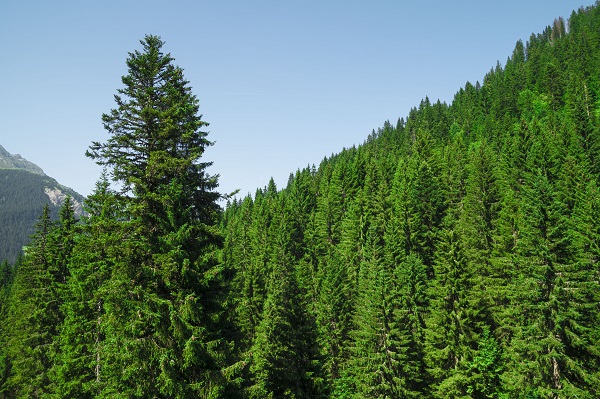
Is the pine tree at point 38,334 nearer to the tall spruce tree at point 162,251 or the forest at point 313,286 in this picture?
the forest at point 313,286

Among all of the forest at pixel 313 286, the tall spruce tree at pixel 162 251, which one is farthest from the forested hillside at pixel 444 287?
the tall spruce tree at pixel 162 251

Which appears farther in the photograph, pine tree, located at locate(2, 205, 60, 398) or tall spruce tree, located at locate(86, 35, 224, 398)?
pine tree, located at locate(2, 205, 60, 398)

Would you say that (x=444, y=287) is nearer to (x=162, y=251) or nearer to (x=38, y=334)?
(x=162, y=251)

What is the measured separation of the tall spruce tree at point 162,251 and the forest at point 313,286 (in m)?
0.07

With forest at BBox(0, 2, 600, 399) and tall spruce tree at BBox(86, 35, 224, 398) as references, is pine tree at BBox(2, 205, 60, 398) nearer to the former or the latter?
forest at BBox(0, 2, 600, 399)

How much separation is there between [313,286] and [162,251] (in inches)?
1321

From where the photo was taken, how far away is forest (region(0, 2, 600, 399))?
1366 cm

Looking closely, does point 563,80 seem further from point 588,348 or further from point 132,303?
point 132,303

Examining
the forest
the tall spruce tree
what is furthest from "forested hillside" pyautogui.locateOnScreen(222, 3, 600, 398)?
the tall spruce tree

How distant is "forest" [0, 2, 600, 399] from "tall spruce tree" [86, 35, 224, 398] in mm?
71

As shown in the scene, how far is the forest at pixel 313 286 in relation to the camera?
44.8 ft

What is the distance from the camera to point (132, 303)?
1318cm

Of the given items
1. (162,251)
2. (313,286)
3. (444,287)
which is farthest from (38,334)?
(444,287)

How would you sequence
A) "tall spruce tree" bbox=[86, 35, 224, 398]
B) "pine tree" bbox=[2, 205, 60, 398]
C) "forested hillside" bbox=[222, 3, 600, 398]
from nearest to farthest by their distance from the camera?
1. "tall spruce tree" bbox=[86, 35, 224, 398]
2. "forested hillside" bbox=[222, 3, 600, 398]
3. "pine tree" bbox=[2, 205, 60, 398]
